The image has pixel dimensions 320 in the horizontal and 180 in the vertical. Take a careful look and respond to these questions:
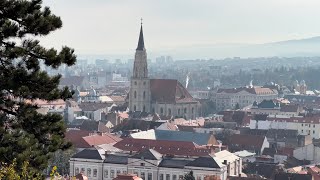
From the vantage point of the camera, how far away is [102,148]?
57.2 m

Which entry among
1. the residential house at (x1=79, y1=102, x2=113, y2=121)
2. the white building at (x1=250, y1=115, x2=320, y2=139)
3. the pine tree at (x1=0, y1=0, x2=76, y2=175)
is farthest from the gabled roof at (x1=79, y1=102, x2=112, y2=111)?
the pine tree at (x1=0, y1=0, x2=76, y2=175)

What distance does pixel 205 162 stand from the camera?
50.0 m

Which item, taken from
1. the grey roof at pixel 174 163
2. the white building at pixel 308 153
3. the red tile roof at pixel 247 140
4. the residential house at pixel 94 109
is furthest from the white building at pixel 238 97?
the grey roof at pixel 174 163

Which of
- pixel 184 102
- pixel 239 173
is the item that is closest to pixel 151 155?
pixel 239 173

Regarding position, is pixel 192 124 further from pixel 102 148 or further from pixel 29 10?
pixel 29 10

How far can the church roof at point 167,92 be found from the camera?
338ft

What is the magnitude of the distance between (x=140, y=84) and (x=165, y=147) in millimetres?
42857

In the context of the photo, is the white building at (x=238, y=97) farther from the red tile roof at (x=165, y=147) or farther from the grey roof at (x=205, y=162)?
the grey roof at (x=205, y=162)

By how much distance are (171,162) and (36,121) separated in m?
33.4

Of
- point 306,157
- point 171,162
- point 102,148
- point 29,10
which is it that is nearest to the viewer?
point 29,10

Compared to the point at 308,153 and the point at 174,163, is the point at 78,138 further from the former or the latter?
the point at 308,153

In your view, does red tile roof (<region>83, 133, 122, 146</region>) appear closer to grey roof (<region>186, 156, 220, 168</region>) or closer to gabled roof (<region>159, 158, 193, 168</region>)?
gabled roof (<region>159, 158, 193, 168</region>)

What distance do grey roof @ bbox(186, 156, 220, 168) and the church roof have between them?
171ft

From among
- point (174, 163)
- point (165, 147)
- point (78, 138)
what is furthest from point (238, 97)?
point (174, 163)
